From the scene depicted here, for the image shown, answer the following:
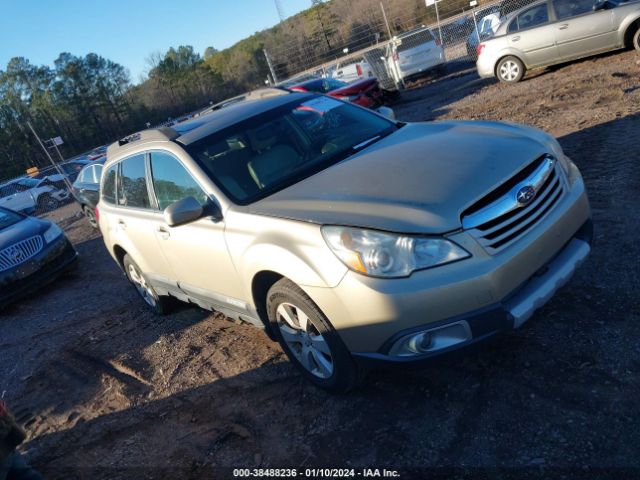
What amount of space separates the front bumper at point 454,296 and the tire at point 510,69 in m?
10.3

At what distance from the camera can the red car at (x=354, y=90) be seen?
12656mm

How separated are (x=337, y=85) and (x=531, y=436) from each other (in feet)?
40.9

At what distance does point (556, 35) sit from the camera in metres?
10.6

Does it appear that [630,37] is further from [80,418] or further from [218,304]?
[80,418]

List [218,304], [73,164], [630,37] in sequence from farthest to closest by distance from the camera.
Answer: [73,164] → [630,37] → [218,304]

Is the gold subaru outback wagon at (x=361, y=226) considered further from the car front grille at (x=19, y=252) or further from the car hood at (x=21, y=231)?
the car hood at (x=21, y=231)

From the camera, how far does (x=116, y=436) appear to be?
138 inches

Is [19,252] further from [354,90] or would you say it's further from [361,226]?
[354,90]

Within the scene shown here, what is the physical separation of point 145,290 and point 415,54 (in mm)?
14275

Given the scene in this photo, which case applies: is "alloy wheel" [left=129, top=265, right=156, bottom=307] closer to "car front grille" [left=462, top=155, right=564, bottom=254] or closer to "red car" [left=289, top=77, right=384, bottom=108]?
"car front grille" [left=462, top=155, right=564, bottom=254]

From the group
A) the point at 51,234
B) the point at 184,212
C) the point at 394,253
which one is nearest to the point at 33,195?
the point at 51,234

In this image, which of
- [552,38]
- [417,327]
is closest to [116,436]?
[417,327]

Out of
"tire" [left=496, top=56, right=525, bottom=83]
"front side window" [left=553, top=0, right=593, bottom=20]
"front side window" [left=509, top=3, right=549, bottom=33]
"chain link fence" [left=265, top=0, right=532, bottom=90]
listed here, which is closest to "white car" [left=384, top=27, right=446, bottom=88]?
"chain link fence" [left=265, top=0, right=532, bottom=90]

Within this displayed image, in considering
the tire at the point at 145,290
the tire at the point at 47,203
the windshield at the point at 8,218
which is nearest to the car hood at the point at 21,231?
the windshield at the point at 8,218
